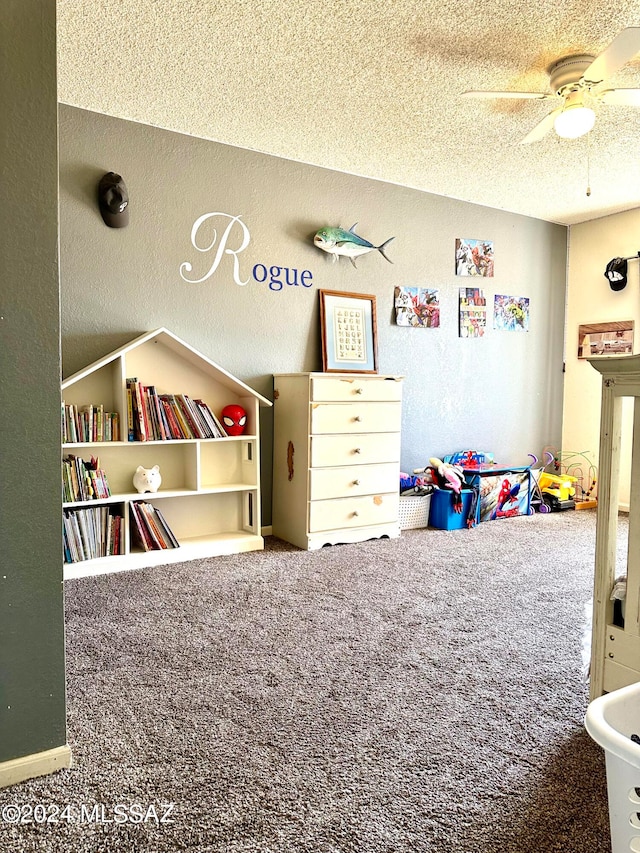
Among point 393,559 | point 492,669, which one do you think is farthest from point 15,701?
point 393,559

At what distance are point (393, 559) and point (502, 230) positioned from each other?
2.84 metres

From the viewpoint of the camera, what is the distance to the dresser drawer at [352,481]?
3.30 m

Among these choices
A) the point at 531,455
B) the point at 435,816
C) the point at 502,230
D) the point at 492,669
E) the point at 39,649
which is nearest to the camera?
the point at 435,816

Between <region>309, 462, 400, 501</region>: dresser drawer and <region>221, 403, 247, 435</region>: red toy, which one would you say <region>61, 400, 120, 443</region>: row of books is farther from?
<region>309, 462, 400, 501</region>: dresser drawer

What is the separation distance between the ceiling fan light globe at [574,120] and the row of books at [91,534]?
107 inches

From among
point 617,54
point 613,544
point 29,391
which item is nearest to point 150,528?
point 29,391

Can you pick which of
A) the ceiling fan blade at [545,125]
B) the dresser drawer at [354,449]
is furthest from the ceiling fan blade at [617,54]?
the dresser drawer at [354,449]

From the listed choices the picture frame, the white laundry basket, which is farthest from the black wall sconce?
the picture frame

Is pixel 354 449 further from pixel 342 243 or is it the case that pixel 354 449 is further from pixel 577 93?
pixel 577 93

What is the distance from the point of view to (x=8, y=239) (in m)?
1.27

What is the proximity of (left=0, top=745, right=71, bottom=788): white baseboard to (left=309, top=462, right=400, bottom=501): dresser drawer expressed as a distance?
2.02 meters

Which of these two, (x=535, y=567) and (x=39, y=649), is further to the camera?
(x=535, y=567)

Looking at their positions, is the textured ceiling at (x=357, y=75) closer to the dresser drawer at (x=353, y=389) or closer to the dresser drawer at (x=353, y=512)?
the dresser drawer at (x=353, y=389)

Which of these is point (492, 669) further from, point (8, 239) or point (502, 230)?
Answer: point (502, 230)
